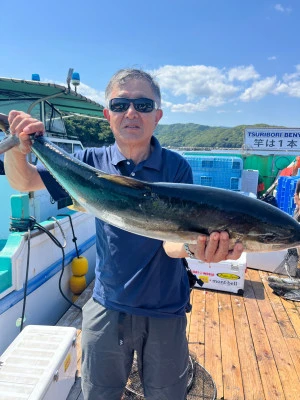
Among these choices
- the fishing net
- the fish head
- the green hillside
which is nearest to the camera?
the fish head

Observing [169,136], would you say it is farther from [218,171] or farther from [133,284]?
[133,284]

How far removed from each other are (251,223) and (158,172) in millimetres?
800

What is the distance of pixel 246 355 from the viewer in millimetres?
3662

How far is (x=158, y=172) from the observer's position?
212 cm

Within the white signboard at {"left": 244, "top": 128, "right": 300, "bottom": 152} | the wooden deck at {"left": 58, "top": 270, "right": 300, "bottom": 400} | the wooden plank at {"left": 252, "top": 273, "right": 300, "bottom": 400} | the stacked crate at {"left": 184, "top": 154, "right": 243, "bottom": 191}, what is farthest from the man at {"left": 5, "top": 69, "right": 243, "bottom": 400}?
the white signboard at {"left": 244, "top": 128, "right": 300, "bottom": 152}

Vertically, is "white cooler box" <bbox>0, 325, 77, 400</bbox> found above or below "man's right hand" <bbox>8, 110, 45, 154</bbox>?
below

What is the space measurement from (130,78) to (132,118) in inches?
11.9

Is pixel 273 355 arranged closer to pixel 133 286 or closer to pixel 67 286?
pixel 133 286

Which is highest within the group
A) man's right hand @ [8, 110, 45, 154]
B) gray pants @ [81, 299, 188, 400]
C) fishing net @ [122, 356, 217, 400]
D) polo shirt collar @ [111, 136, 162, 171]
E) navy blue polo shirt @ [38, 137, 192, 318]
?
man's right hand @ [8, 110, 45, 154]

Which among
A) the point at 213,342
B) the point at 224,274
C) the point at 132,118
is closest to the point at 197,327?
the point at 213,342

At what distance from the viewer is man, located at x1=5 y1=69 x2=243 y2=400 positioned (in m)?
2.03

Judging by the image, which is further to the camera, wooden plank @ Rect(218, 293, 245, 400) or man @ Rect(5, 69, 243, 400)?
Result: wooden plank @ Rect(218, 293, 245, 400)

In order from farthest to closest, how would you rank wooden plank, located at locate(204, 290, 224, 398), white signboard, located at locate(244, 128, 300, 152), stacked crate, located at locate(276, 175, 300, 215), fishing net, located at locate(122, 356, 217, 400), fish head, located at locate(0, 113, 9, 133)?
1. white signboard, located at locate(244, 128, 300, 152)
2. stacked crate, located at locate(276, 175, 300, 215)
3. wooden plank, located at locate(204, 290, 224, 398)
4. fishing net, located at locate(122, 356, 217, 400)
5. fish head, located at locate(0, 113, 9, 133)

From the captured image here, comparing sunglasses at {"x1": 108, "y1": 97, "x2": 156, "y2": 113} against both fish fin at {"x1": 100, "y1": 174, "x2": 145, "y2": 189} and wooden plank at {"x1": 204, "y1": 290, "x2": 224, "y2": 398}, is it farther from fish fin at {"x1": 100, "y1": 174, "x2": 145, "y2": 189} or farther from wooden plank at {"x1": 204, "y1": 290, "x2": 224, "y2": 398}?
wooden plank at {"x1": 204, "y1": 290, "x2": 224, "y2": 398}
